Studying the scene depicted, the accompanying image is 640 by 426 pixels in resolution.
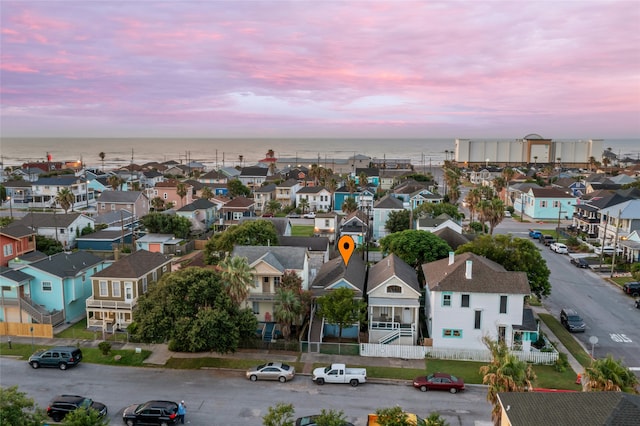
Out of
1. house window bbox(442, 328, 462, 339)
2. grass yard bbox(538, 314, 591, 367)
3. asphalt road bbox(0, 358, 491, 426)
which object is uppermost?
house window bbox(442, 328, 462, 339)

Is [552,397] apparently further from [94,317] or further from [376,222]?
[376,222]

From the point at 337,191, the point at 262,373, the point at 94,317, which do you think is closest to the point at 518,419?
the point at 262,373

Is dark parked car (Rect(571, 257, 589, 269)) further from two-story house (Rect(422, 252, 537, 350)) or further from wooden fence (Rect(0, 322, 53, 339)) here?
wooden fence (Rect(0, 322, 53, 339))

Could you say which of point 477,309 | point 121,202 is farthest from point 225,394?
point 121,202

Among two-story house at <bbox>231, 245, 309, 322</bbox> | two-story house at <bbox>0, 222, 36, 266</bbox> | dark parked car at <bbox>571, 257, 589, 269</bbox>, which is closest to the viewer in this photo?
two-story house at <bbox>231, 245, 309, 322</bbox>

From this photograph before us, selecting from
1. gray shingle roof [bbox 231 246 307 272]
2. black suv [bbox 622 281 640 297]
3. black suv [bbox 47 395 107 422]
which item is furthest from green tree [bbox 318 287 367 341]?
black suv [bbox 622 281 640 297]
